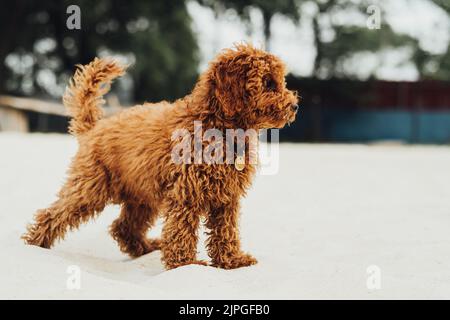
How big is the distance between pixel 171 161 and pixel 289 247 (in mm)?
1641

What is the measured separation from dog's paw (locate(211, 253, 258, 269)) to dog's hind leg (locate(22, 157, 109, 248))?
111cm

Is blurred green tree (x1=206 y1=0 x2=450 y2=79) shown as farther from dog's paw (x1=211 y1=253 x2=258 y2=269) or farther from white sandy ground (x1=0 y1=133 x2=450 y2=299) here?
dog's paw (x1=211 y1=253 x2=258 y2=269)

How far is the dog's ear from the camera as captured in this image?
471 centimetres

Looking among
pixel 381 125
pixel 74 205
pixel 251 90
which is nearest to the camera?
pixel 251 90

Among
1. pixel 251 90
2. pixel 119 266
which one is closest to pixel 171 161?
pixel 251 90

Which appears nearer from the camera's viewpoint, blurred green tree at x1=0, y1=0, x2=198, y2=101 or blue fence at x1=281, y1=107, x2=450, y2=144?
blurred green tree at x1=0, y1=0, x2=198, y2=101

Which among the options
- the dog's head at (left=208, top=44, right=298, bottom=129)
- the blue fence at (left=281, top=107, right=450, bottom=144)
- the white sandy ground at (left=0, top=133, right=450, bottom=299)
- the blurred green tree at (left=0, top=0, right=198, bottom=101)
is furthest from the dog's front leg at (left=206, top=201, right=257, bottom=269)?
the blue fence at (left=281, top=107, right=450, bottom=144)

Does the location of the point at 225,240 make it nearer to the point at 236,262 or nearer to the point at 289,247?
the point at 236,262

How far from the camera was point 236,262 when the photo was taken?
5062 mm

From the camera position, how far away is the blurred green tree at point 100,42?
24.8m

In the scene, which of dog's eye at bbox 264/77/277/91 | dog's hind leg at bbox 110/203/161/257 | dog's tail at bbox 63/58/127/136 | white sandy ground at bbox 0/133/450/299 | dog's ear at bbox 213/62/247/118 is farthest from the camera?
dog's hind leg at bbox 110/203/161/257

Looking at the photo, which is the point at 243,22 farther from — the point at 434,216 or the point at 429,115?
the point at 434,216
